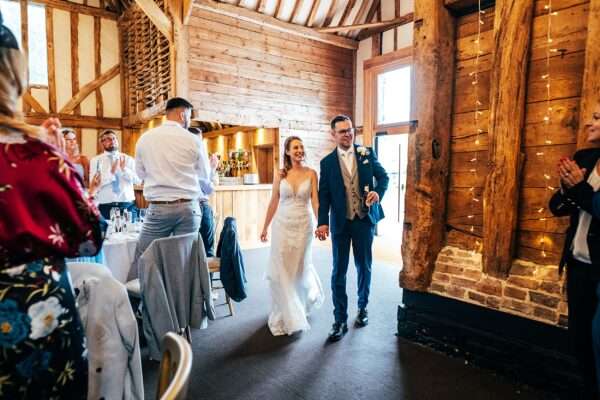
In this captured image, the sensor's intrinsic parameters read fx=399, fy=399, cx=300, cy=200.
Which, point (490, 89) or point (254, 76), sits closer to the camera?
point (490, 89)

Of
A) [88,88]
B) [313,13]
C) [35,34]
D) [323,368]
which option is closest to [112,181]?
[323,368]

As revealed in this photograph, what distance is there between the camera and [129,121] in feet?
32.4

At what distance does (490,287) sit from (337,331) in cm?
123

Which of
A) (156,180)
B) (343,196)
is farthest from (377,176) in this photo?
(156,180)

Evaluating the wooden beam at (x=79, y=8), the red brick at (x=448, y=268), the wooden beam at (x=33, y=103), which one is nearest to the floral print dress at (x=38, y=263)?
the red brick at (x=448, y=268)

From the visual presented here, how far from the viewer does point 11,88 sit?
3.50 feet

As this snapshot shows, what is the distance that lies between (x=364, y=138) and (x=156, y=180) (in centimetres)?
630

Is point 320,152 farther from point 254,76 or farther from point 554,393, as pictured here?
point 554,393

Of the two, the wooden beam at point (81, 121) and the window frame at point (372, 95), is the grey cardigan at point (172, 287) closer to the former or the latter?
the window frame at point (372, 95)

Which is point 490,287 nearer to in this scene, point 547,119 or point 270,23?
point 547,119

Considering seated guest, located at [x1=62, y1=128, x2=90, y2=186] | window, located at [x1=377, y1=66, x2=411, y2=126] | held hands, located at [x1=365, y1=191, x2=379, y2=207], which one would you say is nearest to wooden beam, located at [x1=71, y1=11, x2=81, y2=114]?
seated guest, located at [x1=62, y1=128, x2=90, y2=186]

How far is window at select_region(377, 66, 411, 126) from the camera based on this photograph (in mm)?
8258

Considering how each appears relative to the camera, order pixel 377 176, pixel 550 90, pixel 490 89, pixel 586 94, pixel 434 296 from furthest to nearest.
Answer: pixel 377 176 → pixel 434 296 → pixel 490 89 → pixel 550 90 → pixel 586 94

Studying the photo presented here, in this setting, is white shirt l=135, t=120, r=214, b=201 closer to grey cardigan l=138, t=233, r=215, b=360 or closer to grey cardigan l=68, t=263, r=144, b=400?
grey cardigan l=138, t=233, r=215, b=360
